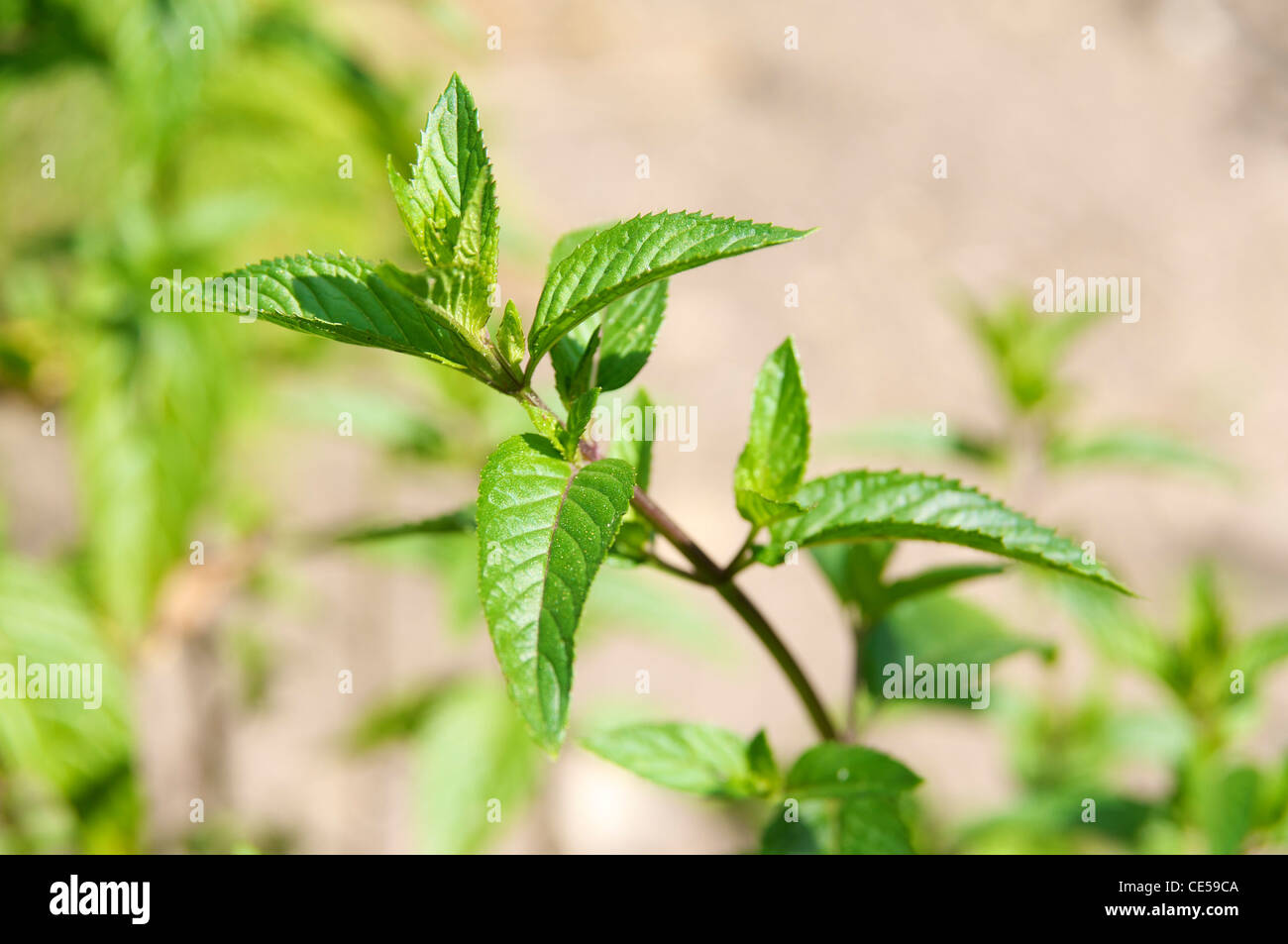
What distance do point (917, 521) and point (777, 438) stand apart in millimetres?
174

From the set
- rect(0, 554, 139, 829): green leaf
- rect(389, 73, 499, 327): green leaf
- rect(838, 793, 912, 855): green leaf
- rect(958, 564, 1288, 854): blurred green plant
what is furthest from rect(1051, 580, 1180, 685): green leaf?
rect(0, 554, 139, 829): green leaf

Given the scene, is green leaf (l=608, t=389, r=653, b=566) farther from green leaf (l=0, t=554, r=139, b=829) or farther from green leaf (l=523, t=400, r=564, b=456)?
green leaf (l=0, t=554, r=139, b=829)

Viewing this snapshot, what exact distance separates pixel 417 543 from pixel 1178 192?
446cm

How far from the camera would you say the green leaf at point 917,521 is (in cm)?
81

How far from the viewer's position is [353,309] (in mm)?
826

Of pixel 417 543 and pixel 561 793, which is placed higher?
pixel 417 543

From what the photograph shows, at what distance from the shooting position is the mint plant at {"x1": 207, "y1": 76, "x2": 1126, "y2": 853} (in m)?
0.72

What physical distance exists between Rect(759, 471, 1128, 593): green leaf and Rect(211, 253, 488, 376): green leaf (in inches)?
12.5

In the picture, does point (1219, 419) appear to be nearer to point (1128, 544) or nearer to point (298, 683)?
point (1128, 544)

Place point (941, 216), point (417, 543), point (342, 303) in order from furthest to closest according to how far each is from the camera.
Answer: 1. point (941, 216)
2. point (417, 543)
3. point (342, 303)

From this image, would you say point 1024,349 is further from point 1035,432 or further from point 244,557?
point 244,557

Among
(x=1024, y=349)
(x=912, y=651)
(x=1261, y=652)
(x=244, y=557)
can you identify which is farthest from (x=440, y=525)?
(x=244, y=557)

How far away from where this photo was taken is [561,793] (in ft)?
10.4
